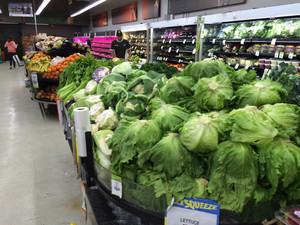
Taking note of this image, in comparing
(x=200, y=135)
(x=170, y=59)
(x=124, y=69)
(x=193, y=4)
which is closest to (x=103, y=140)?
(x=200, y=135)

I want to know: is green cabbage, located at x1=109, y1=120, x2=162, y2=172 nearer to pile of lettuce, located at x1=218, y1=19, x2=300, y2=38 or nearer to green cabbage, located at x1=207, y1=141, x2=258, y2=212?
green cabbage, located at x1=207, y1=141, x2=258, y2=212

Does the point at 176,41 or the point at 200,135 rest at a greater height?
the point at 176,41

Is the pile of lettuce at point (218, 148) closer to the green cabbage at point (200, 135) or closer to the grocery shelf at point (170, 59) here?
the green cabbage at point (200, 135)

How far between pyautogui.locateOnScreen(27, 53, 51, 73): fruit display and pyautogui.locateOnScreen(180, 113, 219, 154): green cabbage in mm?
4961

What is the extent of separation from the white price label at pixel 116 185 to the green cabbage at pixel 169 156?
0.19 m

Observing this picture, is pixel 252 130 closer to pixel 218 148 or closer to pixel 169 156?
pixel 218 148

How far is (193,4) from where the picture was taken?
25.3 feet

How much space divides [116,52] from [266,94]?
7231mm

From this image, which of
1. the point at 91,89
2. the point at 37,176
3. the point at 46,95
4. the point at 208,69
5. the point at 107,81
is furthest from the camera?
the point at 46,95

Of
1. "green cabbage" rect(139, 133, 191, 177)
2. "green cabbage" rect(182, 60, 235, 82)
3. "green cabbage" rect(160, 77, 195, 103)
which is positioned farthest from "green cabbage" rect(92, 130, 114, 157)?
"green cabbage" rect(182, 60, 235, 82)

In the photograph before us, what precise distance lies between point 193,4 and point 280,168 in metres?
7.69

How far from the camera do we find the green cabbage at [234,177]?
101cm

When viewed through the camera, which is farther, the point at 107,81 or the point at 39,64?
the point at 39,64

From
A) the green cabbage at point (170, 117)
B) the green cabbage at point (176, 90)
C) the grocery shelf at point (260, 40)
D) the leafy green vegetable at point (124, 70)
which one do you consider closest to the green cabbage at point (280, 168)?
the green cabbage at point (170, 117)
